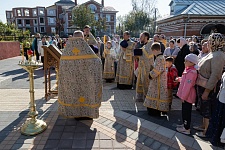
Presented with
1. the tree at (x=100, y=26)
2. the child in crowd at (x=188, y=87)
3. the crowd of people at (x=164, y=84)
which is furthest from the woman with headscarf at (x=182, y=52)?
the tree at (x=100, y=26)

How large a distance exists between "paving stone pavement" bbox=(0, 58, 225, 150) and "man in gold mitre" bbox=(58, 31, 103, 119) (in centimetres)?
37

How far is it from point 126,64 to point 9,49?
13344 millimetres

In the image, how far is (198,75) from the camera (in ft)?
11.8

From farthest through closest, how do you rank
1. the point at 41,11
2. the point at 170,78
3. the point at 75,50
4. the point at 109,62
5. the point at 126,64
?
the point at 41,11, the point at 109,62, the point at 126,64, the point at 170,78, the point at 75,50

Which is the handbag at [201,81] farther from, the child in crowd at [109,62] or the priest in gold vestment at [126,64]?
the child in crowd at [109,62]

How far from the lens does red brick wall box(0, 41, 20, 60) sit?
15.2m

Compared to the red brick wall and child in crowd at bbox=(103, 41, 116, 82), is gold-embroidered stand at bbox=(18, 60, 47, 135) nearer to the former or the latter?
child in crowd at bbox=(103, 41, 116, 82)

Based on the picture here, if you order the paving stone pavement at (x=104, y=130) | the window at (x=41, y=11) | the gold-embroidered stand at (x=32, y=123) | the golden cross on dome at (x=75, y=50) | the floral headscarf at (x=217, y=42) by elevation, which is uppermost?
the window at (x=41, y=11)

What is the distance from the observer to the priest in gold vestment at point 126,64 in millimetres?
6711

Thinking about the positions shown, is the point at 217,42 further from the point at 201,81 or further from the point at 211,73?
the point at 201,81

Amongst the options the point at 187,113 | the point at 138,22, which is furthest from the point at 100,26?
the point at 187,113

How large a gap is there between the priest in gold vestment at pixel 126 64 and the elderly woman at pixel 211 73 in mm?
3378

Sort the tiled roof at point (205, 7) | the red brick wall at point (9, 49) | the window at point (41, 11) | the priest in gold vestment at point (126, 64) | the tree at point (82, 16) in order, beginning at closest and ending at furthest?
the priest in gold vestment at point (126, 64)
the red brick wall at point (9, 49)
the tiled roof at point (205, 7)
the tree at point (82, 16)
the window at point (41, 11)

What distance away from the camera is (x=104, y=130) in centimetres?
396
